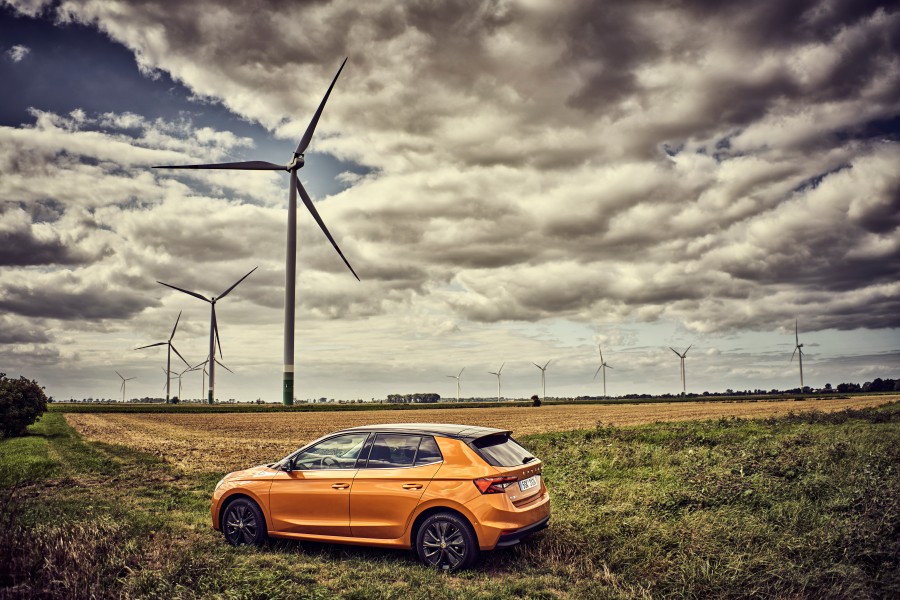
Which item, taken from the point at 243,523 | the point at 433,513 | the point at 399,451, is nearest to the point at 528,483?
the point at 433,513

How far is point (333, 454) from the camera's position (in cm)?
948

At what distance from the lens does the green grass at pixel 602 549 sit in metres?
7.36

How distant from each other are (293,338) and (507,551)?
4480cm

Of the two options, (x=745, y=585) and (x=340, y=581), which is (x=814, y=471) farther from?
(x=340, y=581)

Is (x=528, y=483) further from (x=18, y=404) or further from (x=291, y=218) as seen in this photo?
(x=291, y=218)

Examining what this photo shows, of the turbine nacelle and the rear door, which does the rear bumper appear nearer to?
the rear door

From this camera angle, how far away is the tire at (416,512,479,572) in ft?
26.7

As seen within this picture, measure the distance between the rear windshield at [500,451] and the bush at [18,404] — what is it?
33.4 metres

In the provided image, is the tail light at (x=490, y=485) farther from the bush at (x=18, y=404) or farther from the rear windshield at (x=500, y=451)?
the bush at (x=18, y=404)

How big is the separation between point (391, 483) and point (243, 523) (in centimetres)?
276

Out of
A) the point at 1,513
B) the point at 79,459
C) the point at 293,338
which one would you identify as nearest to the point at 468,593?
the point at 1,513

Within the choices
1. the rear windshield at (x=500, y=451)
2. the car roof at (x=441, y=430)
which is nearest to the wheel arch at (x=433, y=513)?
the rear windshield at (x=500, y=451)

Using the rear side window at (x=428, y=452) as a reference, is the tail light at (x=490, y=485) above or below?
below

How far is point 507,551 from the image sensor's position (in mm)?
9312
